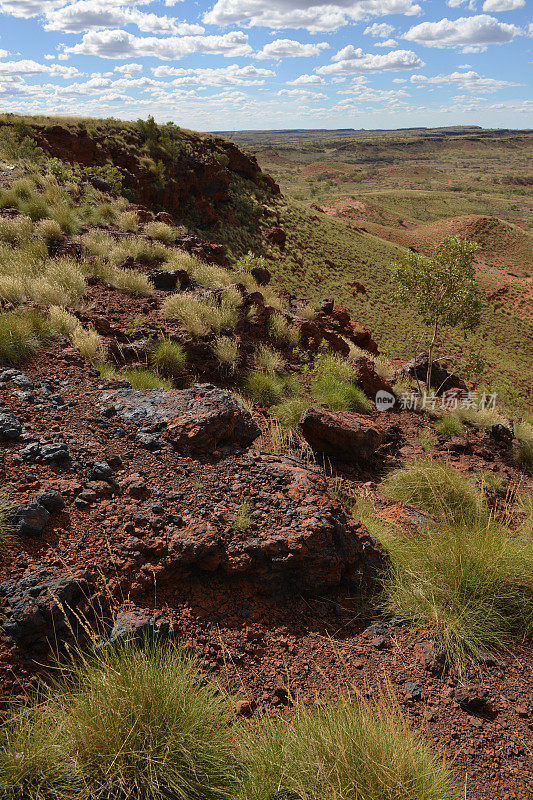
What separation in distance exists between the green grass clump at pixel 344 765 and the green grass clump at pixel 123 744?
6.6 inches

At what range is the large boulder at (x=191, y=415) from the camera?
4125mm

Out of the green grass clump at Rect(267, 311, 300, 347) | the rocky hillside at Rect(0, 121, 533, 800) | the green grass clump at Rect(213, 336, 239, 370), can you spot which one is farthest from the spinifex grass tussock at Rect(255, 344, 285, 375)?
the green grass clump at Rect(267, 311, 300, 347)

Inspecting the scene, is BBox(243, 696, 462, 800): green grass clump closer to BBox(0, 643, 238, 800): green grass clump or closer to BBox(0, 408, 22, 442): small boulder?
BBox(0, 643, 238, 800): green grass clump

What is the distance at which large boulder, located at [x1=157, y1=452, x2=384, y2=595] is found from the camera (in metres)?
3.26

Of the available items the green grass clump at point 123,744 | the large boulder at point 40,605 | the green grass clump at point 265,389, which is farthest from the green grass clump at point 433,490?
the large boulder at point 40,605

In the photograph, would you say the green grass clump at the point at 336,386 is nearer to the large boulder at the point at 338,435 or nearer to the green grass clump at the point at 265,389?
the green grass clump at the point at 265,389

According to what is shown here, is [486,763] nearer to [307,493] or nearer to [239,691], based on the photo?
[239,691]

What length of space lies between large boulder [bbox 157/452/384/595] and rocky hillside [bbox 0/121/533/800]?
0.05 ft

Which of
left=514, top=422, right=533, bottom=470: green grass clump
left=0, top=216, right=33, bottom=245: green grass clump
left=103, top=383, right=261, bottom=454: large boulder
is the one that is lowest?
left=514, top=422, right=533, bottom=470: green grass clump

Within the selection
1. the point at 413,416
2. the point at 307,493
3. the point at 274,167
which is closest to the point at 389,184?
the point at 274,167

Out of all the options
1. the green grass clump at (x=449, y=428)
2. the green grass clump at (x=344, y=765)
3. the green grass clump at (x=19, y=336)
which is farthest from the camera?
the green grass clump at (x=449, y=428)

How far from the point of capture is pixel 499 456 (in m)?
8.61

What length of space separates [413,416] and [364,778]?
312 inches

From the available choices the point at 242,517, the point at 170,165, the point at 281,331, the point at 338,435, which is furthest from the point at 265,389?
the point at 170,165
